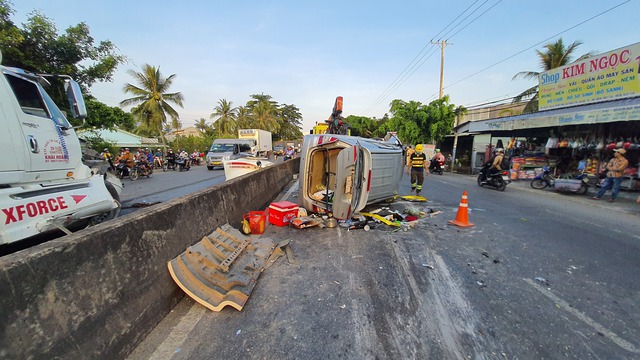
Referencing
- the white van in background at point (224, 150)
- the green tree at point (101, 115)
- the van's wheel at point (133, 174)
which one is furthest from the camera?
the white van in background at point (224, 150)

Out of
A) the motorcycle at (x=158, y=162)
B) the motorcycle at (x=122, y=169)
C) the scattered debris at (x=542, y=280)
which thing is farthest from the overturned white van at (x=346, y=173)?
the motorcycle at (x=158, y=162)

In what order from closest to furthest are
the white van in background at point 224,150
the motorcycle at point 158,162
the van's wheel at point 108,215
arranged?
the van's wheel at point 108,215 → the white van in background at point 224,150 → the motorcycle at point 158,162

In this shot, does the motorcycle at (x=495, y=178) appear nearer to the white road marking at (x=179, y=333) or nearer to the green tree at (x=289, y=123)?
the white road marking at (x=179, y=333)

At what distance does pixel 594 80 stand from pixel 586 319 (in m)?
13.1

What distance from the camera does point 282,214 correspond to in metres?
5.17

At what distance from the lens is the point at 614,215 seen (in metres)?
6.67

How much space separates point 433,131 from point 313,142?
18.2 meters

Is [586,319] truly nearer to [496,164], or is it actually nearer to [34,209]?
[34,209]

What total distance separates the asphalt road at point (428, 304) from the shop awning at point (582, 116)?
653 centimetres

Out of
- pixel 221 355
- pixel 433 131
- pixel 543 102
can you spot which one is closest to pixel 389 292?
pixel 221 355

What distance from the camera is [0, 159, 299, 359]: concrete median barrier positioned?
140 cm

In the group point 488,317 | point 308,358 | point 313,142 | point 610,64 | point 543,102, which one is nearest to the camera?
point 308,358

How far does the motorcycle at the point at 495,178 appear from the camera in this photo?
1047 cm

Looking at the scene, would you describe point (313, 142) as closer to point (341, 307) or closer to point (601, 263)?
point (341, 307)
